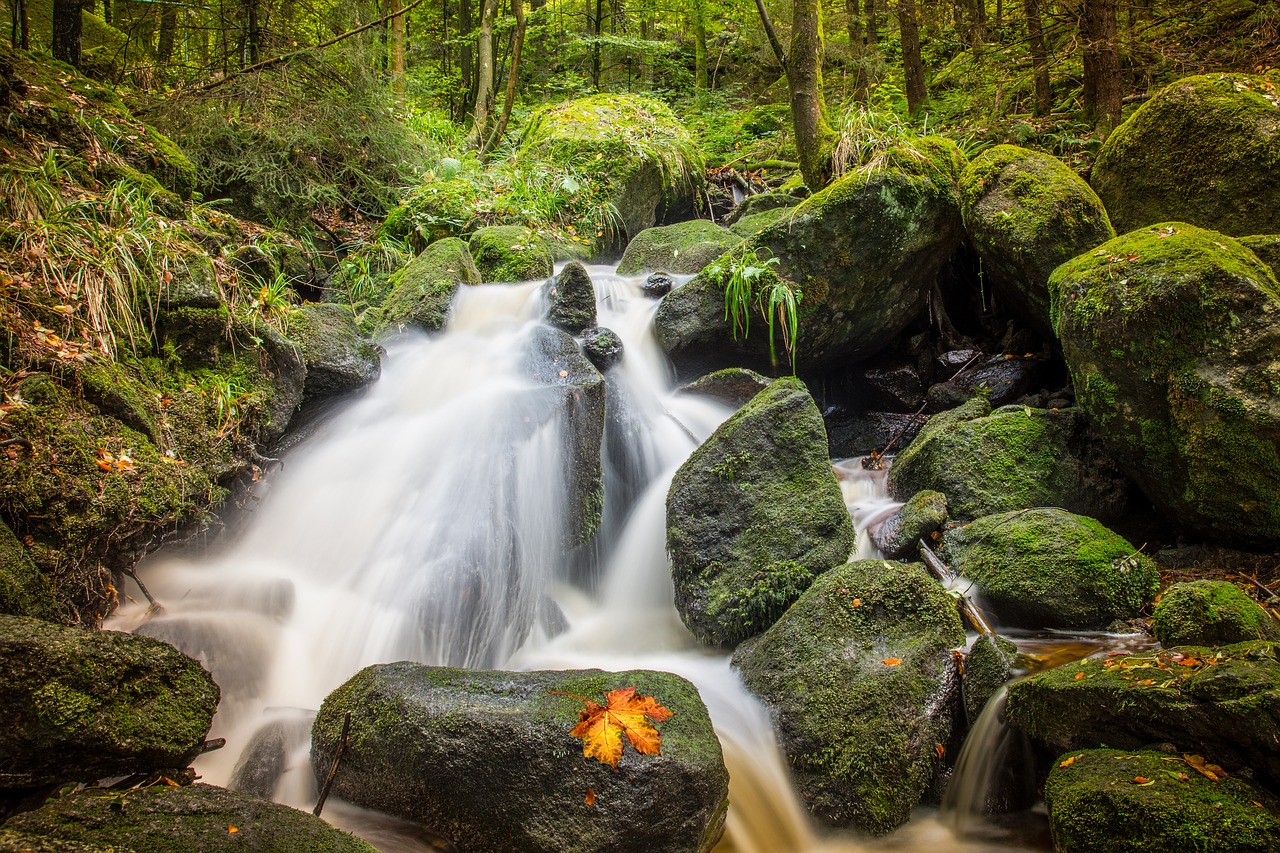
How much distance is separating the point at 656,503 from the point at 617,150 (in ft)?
21.7

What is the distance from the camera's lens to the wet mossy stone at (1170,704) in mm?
2182

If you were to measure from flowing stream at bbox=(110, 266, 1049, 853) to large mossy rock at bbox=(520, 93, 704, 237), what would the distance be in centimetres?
474

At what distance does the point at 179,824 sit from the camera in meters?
1.83

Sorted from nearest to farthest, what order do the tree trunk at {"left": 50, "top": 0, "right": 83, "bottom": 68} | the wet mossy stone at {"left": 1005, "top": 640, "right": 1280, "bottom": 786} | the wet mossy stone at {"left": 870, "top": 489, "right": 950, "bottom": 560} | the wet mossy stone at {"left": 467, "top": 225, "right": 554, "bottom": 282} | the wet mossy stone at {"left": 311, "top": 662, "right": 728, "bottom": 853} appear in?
the wet mossy stone at {"left": 1005, "top": 640, "right": 1280, "bottom": 786}, the wet mossy stone at {"left": 311, "top": 662, "right": 728, "bottom": 853}, the wet mossy stone at {"left": 870, "top": 489, "right": 950, "bottom": 560}, the tree trunk at {"left": 50, "top": 0, "right": 83, "bottom": 68}, the wet mossy stone at {"left": 467, "top": 225, "right": 554, "bottom": 282}

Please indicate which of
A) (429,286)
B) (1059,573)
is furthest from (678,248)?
(1059,573)

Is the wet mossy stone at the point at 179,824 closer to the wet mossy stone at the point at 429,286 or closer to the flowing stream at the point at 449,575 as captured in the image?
the flowing stream at the point at 449,575

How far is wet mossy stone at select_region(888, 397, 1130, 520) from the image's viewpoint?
4.75 m

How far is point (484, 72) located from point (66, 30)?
287 inches

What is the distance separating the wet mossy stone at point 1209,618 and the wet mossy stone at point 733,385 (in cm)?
337

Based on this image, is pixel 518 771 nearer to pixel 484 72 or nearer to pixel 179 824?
pixel 179 824

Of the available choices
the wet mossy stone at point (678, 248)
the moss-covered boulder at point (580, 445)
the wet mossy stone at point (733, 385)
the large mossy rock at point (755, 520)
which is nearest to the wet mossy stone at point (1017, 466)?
the large mossy rock at point (755, 520)

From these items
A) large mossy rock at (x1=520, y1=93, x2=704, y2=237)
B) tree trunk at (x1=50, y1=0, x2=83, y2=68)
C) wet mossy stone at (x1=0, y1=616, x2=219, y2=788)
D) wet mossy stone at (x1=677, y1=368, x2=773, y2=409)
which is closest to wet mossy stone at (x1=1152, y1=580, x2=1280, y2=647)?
wet mossy stone at (x1=677, y1=368, x2=773, y2=409)

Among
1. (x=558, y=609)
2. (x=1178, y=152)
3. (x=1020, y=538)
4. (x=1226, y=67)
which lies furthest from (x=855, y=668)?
(x=1226, y=67)

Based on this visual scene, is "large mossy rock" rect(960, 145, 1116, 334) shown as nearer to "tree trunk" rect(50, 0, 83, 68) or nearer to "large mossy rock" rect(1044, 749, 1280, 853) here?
"large mossy rock" rect(1044, 749, 1280, 853)
